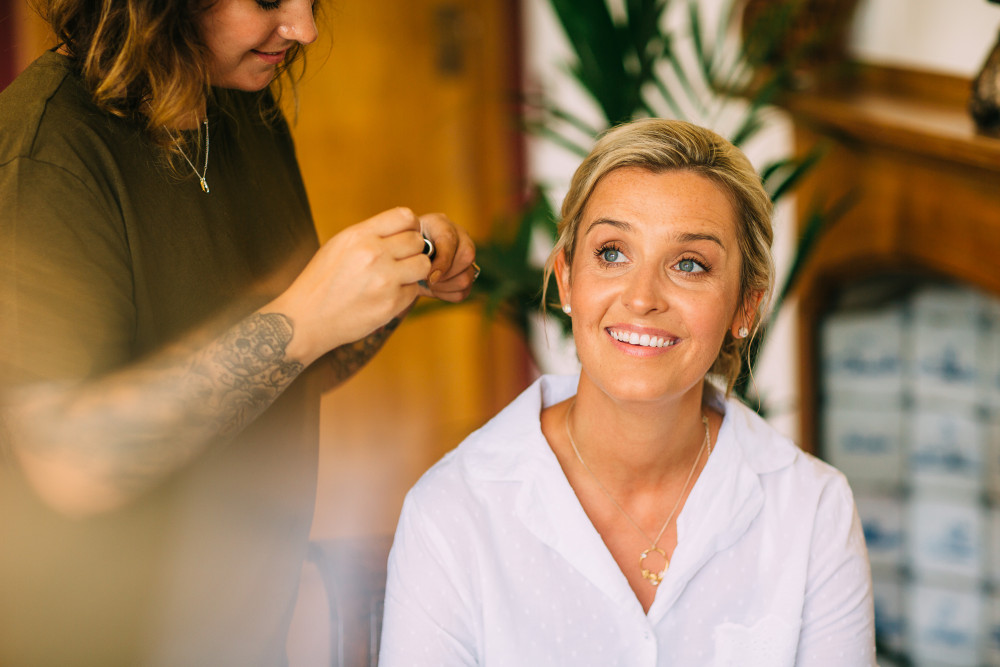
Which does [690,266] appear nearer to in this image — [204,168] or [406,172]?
[204,168]

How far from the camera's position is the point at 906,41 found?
214 centimetres

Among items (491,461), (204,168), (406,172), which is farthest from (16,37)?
(491,461)

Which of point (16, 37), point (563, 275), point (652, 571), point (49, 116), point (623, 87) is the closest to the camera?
point (49, 116)

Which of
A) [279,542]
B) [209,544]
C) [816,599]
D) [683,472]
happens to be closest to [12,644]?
[209,544]

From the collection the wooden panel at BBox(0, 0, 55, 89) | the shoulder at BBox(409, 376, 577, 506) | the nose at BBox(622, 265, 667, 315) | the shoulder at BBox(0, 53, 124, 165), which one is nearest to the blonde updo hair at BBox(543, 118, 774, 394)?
the nose at BBox(622, 265, 667, 315)

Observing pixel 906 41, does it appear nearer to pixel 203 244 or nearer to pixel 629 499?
pixel 629 499

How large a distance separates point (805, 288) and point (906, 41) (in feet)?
2.16

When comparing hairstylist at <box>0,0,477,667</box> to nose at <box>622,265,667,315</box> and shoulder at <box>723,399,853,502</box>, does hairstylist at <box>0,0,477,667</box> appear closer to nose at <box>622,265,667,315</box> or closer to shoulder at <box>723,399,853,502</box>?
nose at <box>622,265,667,315</box>

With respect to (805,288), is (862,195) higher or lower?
higher

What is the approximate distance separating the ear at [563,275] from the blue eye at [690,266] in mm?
206

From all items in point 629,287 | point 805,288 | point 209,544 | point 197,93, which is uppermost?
point 197,93

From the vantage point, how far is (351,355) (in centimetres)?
158

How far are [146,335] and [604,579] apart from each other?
72 cm

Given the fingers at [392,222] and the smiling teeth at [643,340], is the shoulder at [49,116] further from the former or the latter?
the smiling teeth at [643,340]
